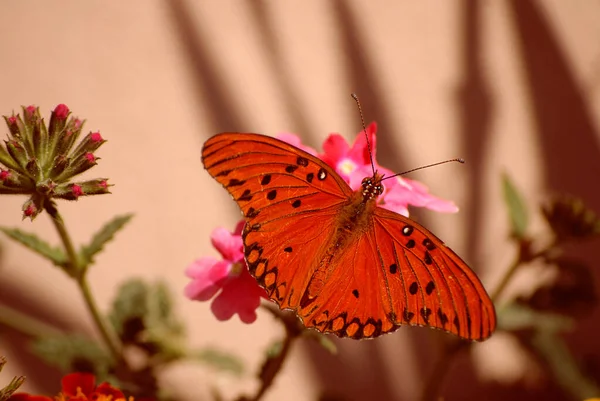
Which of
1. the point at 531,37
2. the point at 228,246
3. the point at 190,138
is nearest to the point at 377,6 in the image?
the point at 531,37

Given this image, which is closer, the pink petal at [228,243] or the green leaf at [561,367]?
the pink petal at [228,243]

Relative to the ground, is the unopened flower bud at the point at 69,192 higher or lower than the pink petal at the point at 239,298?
higher

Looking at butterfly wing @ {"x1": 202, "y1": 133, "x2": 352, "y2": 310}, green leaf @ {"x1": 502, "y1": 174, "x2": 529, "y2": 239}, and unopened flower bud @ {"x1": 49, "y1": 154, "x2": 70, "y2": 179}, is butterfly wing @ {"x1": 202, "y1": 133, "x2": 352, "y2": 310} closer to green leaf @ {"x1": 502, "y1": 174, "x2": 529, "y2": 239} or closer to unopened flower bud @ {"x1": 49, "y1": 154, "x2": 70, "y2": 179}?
unopened flower bud @ {"x1": 49, "y1": 154, "x2": 70, "y2": 179}

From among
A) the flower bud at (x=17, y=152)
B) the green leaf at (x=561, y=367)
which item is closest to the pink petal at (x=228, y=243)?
the flower bud at (x=17, y=152)

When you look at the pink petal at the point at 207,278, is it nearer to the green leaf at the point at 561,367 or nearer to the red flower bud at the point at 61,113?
the red flower bud at the point at 61,113

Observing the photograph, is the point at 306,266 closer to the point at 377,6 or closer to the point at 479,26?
the point at 377,6

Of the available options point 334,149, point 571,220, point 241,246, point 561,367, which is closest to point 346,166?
point 334,149

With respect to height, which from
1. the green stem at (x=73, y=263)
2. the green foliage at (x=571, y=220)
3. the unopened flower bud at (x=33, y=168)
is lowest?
the green stem at (x=73, y=263)
